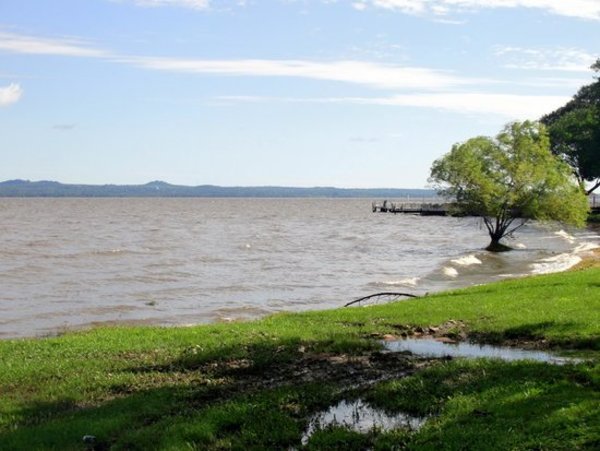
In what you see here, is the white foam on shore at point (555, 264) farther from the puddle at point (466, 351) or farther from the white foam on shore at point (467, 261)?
the puddle at point (466, 351)

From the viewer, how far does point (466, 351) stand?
1505cm

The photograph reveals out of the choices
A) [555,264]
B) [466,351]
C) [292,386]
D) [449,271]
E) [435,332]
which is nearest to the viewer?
[292,386]

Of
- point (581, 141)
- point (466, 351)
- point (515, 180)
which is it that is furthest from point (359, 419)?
point (581, 141)

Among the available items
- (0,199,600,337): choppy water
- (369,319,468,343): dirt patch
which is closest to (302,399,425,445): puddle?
(369,319,468,343): dirt patch

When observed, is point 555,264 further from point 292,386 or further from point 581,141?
point 581,141

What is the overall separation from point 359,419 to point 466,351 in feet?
18.0

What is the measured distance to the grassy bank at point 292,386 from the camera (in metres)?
9.34

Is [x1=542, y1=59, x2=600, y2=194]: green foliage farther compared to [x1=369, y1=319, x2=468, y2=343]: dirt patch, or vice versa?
[x1=542, y1=59, x2=600, y2=194]: green foliage

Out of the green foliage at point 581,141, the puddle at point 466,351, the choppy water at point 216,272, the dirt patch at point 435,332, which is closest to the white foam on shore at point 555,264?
the choppy water at point 216,272

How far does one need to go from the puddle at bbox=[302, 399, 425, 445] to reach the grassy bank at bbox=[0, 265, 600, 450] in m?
0.17

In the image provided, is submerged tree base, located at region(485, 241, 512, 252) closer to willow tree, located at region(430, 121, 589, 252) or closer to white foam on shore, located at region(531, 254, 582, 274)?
willow tree, located at region(430, 121, 589, 252)

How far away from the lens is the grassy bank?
934 centimetres

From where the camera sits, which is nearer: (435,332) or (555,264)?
(435,332)

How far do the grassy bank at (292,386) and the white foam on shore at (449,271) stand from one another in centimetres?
2628
